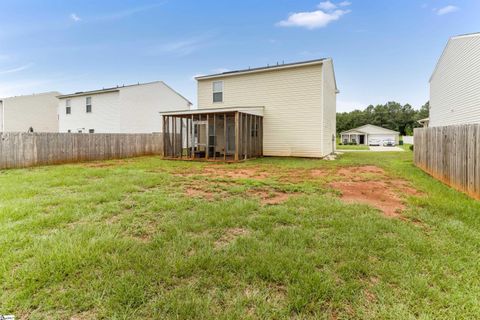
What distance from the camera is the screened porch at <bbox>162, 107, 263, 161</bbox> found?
13.0 metres

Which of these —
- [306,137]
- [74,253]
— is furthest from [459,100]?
[74,253]

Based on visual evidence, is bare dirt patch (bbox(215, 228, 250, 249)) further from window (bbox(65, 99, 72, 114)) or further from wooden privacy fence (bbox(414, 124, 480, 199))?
window (bbox(65, 99, 72, 114))

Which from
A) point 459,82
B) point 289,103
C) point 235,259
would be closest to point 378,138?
point 459,82

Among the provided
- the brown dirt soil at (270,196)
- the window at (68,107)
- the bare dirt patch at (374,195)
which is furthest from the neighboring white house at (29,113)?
the bare dirt patch at (374,195)

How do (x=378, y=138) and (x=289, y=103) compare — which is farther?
(x=378, y=138)

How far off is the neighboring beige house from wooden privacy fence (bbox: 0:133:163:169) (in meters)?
2.96

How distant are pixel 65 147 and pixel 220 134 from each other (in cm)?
846

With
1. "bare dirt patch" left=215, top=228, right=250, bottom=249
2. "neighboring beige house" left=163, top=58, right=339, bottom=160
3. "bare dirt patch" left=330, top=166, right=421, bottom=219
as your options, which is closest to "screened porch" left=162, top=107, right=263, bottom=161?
"neighboring beige house" left=163, top=58, right=339, bottom=160

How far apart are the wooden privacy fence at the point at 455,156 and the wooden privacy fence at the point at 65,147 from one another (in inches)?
593

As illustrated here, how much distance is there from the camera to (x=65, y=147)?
12.3m

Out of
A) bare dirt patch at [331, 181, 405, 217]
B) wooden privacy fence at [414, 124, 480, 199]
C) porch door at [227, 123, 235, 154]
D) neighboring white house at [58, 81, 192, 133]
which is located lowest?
bare dirt patch at [331, 181, 405, 217]

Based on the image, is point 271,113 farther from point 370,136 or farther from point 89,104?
point 370,136

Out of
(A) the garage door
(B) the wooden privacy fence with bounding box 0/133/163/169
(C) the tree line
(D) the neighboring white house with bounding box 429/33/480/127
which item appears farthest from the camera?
(C) the tree line

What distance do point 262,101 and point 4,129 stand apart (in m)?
26.2
